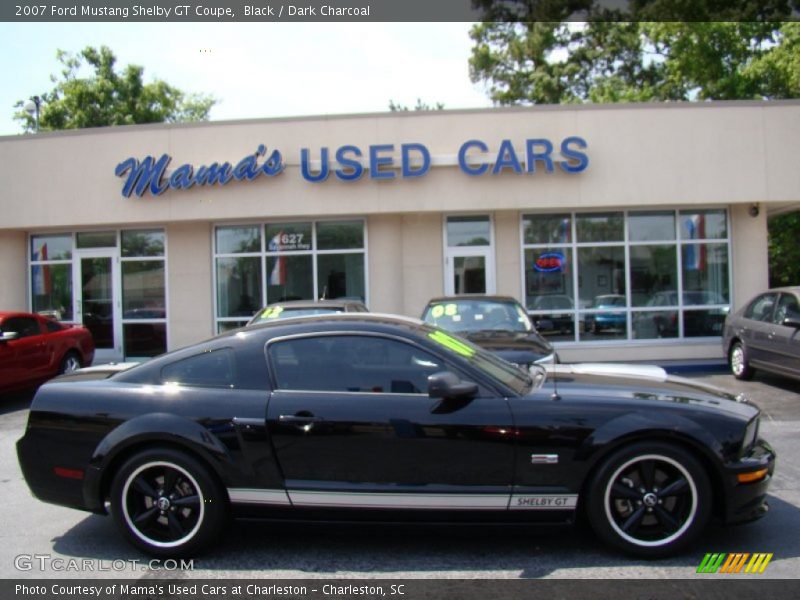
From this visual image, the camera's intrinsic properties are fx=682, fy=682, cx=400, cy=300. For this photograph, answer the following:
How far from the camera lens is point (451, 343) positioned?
4617 mm

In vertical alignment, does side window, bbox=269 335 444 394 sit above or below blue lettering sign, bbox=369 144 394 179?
below

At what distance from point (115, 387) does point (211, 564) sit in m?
1.29

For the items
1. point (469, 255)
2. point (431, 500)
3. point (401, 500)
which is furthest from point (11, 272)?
point (431, 500)

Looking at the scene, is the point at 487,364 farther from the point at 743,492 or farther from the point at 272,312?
the point at 272,312

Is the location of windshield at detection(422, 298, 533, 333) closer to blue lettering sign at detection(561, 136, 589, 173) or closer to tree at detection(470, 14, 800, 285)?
blue lettering sign at detection(561, 136, 589, 173)

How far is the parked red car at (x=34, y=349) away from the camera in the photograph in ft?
32.8

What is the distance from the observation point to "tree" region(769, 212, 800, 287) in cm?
2012

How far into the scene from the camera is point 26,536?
482 centimetres

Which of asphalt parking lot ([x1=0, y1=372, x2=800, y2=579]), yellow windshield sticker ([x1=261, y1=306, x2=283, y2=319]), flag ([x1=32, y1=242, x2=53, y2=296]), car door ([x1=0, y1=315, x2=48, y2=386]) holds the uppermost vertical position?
flag ([x1=32, y1=242, x2=53, y2=296])

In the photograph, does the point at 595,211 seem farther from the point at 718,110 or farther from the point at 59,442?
the point at 59,442

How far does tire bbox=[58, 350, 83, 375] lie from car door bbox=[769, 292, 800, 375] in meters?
11.0

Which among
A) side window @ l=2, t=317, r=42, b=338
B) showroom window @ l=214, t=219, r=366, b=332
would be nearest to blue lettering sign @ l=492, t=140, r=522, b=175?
showroom window @ l=214, t=219, r=366, b=332

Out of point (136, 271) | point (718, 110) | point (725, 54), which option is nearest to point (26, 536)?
point (136, 271)

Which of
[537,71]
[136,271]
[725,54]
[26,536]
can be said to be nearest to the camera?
[26,536]
